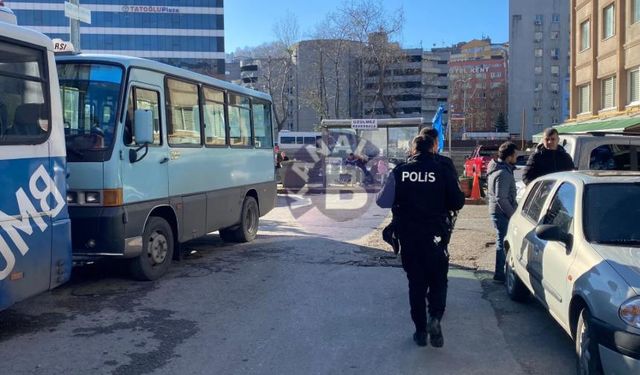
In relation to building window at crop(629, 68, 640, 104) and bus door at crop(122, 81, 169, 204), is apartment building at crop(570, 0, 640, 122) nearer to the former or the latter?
building window at crop(629, 68, 640, 104)

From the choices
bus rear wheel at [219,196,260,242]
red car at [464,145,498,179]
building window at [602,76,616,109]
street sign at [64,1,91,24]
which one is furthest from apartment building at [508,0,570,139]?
street sign at [64,1,91,24]

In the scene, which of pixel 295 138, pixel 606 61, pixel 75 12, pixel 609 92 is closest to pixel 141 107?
pixel 75 12

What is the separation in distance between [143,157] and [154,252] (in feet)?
4.36

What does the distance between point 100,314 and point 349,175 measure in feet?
61.2

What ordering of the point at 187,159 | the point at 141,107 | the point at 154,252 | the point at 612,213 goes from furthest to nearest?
1. the point at 187,159
2. the point at 154,252
3. the point at 141,107
4. the point at 612,213

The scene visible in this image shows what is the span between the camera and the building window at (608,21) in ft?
88.2

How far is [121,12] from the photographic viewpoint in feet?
300

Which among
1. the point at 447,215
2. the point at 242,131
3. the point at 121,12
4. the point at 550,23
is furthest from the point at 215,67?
the point at 447,215

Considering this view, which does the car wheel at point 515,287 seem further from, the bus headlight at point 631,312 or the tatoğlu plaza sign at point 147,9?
the tatoğlu plaza sign at point 147,9

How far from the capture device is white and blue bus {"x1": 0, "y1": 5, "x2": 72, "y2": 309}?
17.0ft

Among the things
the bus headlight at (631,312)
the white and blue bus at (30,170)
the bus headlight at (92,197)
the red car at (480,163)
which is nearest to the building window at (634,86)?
the red car at (480,163)

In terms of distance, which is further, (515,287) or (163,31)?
(163,31)

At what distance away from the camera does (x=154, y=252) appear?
7941 mm

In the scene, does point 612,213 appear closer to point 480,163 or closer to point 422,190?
point 422,190
